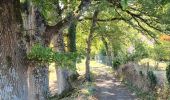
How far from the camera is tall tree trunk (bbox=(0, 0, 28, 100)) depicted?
9.77 metres

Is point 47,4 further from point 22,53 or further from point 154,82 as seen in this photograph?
point 154,82

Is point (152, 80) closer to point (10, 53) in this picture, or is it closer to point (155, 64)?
point (10, 53)

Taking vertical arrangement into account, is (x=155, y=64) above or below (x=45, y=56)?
below

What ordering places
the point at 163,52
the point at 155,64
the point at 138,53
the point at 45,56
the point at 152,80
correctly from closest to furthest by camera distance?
the point at 45,56
the point at 152,80
the point at 155,64
the point at 163,52
the point at 138,53

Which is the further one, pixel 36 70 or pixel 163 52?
pixel 163 52

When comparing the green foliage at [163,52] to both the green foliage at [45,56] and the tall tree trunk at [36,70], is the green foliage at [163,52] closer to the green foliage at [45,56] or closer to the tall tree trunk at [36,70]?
the tall tree trunk at [36,70]

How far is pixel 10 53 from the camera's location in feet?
32.7

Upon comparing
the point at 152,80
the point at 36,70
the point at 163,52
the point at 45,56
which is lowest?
the point at 152,80

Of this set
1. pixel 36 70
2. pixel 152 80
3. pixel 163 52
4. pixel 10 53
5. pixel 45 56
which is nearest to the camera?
pixel 10 53

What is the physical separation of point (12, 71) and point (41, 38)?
128 inches

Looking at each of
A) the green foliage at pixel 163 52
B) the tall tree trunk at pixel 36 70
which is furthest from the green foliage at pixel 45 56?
the green foliage at pixel 163 52

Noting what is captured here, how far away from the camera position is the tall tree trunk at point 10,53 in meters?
9.77

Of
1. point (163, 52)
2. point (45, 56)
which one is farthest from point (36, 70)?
point (163, 52)

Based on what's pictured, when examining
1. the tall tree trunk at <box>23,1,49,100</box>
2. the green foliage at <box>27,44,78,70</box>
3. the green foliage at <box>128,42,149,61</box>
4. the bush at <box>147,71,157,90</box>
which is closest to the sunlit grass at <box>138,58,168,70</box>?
the green foliage at <box>128,42,149,61</box>
